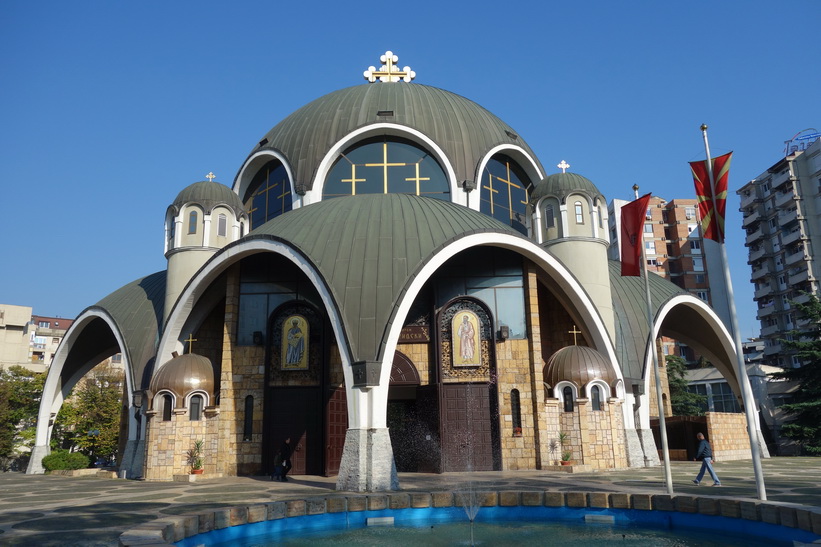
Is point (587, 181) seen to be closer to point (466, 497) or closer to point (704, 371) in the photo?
point (466, 497)

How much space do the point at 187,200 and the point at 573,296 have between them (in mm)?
12979

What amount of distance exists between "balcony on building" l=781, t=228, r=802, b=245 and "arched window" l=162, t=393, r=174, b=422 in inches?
2040

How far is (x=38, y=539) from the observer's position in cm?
873

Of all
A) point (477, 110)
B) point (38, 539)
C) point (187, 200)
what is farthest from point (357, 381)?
point (477, 110)

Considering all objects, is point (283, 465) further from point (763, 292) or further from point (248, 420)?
point (763, 292)

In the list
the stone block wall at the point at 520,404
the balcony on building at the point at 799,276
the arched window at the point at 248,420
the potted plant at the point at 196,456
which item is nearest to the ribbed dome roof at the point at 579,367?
the stone block wall at the point at 520,404

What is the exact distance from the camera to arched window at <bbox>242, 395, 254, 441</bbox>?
1908 centimetres

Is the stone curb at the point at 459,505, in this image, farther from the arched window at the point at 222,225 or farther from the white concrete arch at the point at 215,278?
the arched window at the point at 222,225

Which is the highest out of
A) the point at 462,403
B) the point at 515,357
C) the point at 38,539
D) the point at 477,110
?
the point at 477,110

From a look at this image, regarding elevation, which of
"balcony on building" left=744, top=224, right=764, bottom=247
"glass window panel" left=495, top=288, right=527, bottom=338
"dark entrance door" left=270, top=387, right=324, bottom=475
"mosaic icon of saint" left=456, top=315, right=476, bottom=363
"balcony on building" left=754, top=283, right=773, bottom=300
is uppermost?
"balcony on building" left=744, top=224, right=764, bottom=247

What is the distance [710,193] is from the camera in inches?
449

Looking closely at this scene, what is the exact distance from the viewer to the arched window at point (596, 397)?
19031 mm

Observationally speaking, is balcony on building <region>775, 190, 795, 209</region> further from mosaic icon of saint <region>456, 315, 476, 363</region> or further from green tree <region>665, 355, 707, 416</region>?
mosaic icon of saint <region>456, 315, 476, 363</region>

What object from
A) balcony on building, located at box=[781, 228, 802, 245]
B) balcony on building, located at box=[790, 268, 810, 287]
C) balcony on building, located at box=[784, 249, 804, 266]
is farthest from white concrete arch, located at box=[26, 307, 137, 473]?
balcony on building, located at box=[781, 228, 802, 245]
